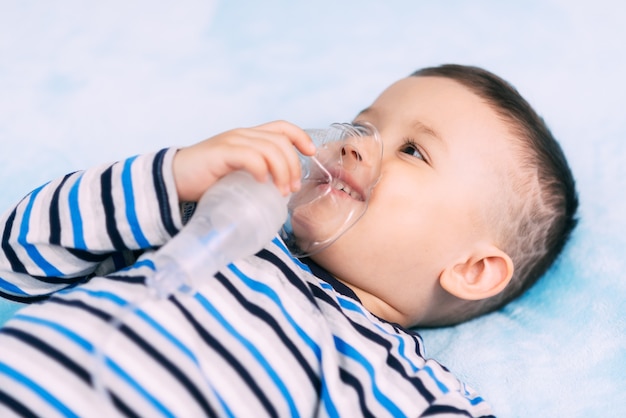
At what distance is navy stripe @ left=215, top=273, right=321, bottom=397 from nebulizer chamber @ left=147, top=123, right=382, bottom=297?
0.13m

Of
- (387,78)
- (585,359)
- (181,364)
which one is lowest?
(585,359)

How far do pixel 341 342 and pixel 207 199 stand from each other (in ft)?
1.26

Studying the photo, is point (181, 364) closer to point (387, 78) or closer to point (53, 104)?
point (53, 104)

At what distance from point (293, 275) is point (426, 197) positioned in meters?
0.31

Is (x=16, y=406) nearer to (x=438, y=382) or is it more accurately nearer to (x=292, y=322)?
(x=292, y=322)

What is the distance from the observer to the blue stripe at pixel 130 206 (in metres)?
1.15

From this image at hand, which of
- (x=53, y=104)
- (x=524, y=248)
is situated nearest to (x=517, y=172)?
(x=524, y=248)

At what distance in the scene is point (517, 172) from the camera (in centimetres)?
140

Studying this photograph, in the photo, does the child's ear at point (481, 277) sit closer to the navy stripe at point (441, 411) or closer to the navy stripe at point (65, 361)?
the navy stripe at point (441, 411)

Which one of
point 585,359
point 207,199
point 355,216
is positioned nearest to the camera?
point 207,199

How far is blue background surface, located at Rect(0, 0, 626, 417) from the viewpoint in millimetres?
1535

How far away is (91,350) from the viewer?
1035 millimetres

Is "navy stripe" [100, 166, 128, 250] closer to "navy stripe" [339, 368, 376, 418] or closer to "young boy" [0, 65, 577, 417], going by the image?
"young boy" [0, 65, 577, 417]

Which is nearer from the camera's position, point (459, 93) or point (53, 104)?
point (459, 93)
